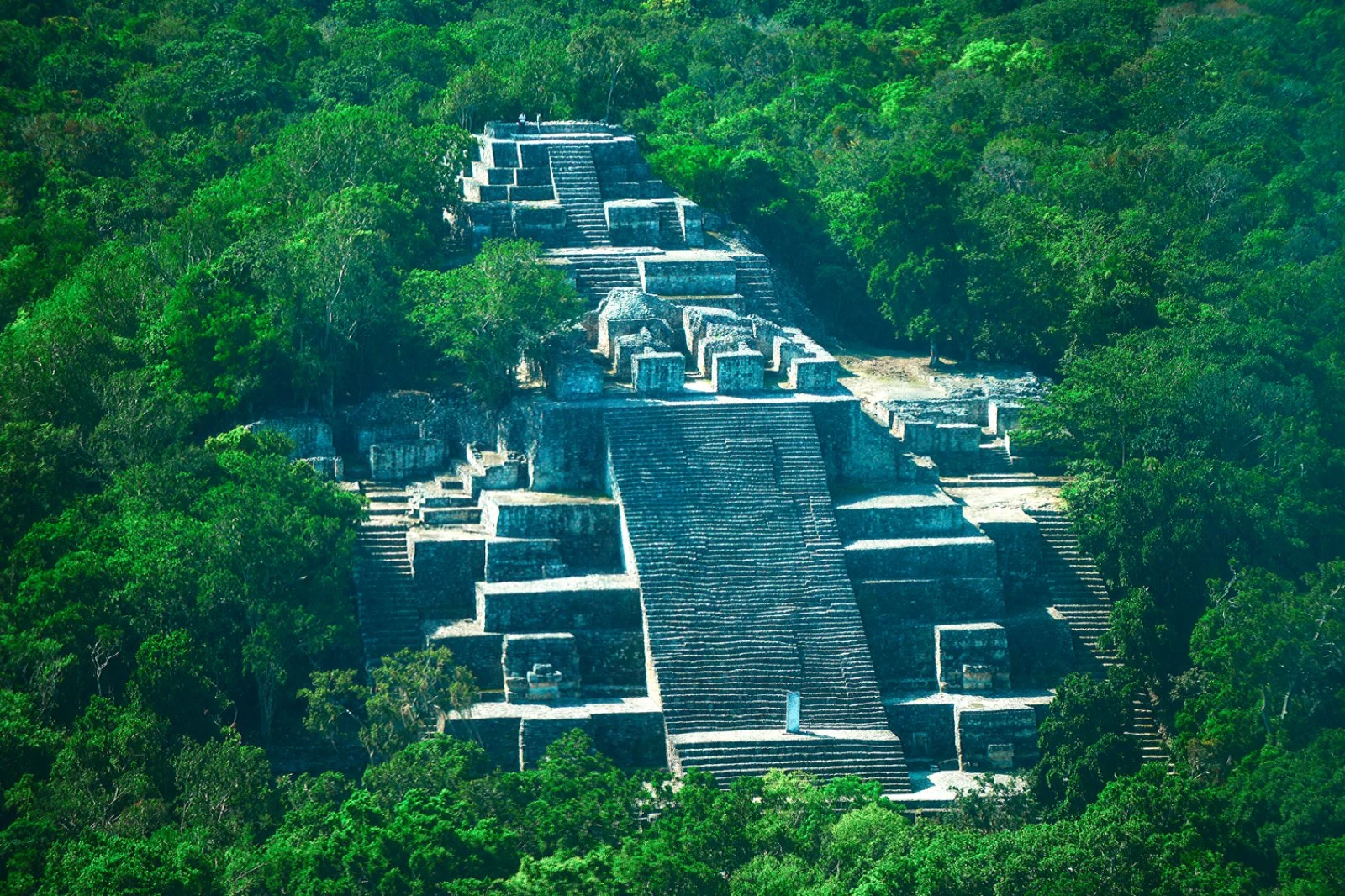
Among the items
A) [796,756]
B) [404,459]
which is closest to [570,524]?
[404,459]

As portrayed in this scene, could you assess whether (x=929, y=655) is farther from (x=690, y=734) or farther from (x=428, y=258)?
(x=428, y=258)

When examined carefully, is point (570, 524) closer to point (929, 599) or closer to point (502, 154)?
point (929, 599)

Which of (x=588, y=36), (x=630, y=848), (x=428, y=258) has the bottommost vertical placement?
(x=630, y=848)

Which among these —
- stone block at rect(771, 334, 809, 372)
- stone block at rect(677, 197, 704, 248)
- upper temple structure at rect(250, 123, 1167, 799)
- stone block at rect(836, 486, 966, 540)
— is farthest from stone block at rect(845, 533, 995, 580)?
stone block at rect(677, 197, 704, 248)

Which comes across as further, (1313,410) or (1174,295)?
(1174,295)

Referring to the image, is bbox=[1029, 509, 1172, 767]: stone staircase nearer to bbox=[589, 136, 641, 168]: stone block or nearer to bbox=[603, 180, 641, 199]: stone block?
bbox=[603, 180, 641, 199]: stone block

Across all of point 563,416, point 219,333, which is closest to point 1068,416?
point 563,416
